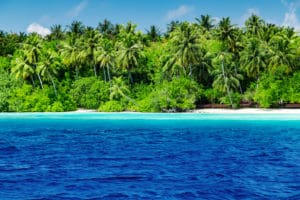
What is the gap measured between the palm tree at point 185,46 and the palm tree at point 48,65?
698 inches

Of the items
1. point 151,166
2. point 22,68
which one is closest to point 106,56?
point 22,68

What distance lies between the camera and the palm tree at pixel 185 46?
59688mm

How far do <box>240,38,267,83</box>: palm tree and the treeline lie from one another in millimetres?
132

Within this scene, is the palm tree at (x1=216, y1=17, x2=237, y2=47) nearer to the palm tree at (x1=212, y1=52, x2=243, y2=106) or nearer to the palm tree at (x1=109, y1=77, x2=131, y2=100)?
the palm tree at (x1=212, y1=52, x2=243, y2=106)

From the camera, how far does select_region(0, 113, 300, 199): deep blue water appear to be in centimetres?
1320

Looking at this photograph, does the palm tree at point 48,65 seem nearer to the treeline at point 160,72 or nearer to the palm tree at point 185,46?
the treeline at point 160,72

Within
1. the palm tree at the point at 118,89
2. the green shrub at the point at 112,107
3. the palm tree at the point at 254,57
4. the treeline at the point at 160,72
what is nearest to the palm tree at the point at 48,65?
the treeline at the point at 160,72

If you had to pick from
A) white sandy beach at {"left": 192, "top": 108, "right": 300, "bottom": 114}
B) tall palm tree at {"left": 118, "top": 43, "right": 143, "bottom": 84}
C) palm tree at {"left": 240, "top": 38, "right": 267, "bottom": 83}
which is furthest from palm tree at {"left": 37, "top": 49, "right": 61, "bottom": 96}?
palm tree at {"left": 240, "top": 38, "right": 267, "bottom": 83}

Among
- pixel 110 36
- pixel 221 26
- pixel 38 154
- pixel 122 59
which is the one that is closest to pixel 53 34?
pixel 110 36

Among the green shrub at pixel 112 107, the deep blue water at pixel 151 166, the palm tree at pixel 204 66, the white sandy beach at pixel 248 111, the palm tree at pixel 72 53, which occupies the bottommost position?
the deep blue water at pixel 151 166

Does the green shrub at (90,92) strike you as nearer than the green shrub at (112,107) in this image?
No

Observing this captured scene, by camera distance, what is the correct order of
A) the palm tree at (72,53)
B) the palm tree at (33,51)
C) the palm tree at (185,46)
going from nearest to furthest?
the palm tree at (185,46) < the palm tree at (33,51) < the palm tree at (72,53)

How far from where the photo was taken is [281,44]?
58.2 meters

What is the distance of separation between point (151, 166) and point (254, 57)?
45.2 metres
